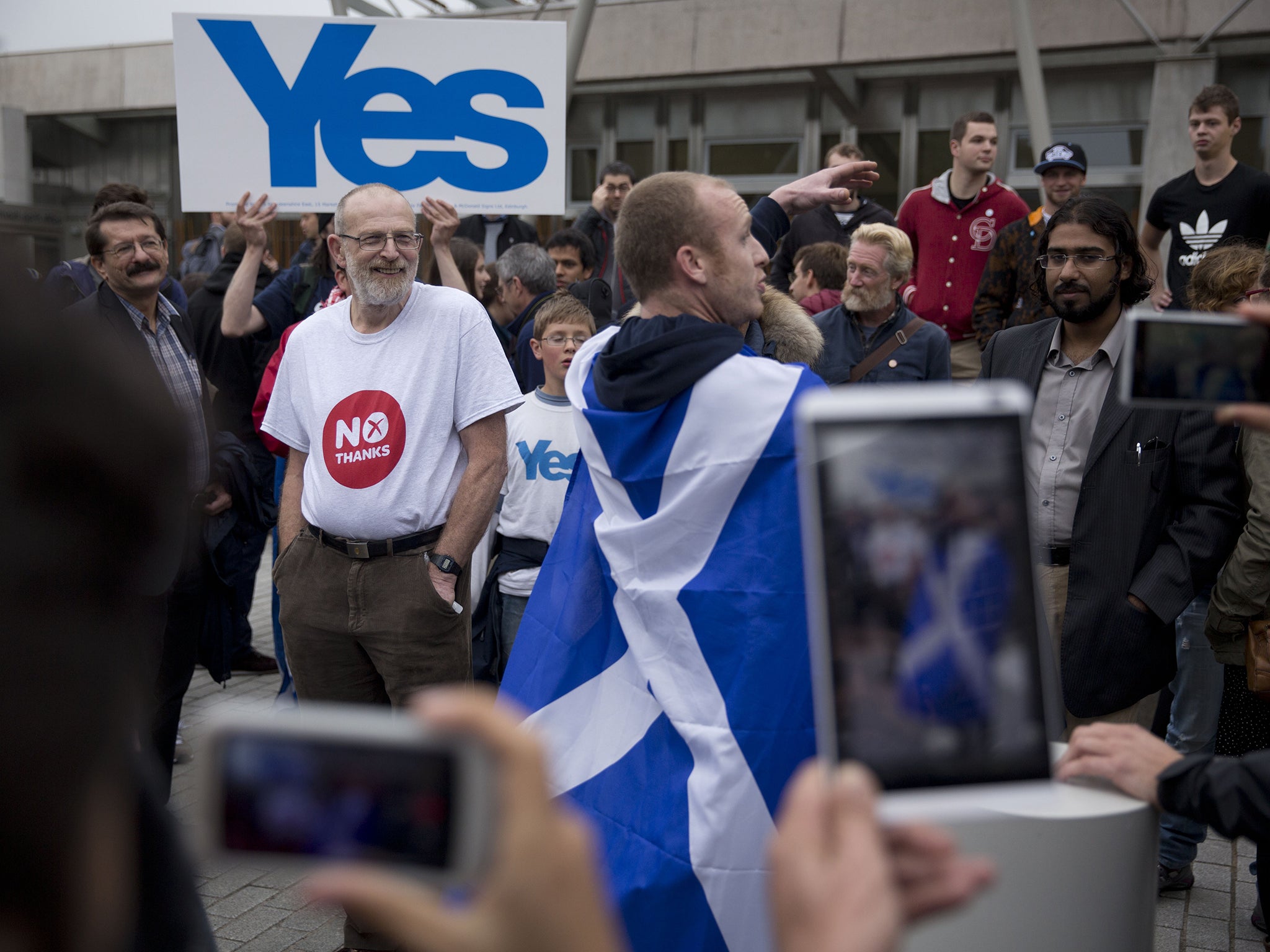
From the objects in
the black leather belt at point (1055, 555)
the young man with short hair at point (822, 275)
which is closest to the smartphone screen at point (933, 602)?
the black leather belt at point (1055, 555)

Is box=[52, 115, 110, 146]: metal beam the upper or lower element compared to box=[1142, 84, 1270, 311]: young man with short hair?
upper

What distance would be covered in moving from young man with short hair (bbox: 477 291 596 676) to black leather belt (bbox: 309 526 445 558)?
0.76 meters

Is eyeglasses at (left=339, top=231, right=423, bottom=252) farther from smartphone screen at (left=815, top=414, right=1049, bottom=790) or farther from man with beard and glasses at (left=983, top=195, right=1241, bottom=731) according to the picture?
smartphone screen at (left=815, top=414, right=1049, bottom=790)

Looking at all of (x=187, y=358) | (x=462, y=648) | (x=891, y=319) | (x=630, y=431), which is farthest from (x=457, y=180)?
(x=630, y=431)

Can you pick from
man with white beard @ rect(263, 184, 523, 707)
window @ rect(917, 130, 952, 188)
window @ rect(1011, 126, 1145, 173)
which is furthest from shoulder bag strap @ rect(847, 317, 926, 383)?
window @ rect(917, 130, 952, 188)

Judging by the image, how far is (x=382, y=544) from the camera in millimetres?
3541

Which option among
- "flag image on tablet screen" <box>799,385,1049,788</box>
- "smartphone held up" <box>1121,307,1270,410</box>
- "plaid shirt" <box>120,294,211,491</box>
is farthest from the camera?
"plaid shirt" <box>120,294,211,491</box>

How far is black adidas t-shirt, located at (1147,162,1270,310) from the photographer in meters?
6.25

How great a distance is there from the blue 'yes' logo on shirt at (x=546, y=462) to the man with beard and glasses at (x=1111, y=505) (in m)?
1.69

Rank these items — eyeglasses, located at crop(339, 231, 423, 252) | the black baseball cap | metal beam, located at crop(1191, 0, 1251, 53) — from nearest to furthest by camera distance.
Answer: eyeglasses, located at crop(339, 231, 423, 252)
the black baseball cap
metal beam, located at crop(1191, 0, 1251, 53)

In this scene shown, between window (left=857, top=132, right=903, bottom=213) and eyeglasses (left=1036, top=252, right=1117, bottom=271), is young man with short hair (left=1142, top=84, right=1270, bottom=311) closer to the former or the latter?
eyeglasses (left=1036, top=252, right=1117, bottom=271)

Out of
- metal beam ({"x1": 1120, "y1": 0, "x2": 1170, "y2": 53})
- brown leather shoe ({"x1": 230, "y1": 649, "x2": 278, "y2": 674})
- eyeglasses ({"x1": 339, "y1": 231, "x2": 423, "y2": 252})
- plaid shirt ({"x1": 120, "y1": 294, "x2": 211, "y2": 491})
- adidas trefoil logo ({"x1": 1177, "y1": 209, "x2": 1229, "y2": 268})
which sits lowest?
brown leather shoe ({"x1": 230, "y1": 649, "x2": 278, "y2": 674})

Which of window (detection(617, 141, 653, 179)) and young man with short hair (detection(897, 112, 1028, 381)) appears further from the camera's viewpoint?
window (detection(617, 141, 653, 179))

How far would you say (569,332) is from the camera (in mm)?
4676
